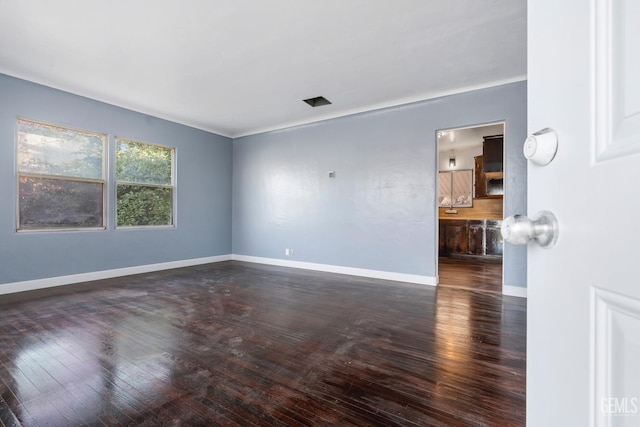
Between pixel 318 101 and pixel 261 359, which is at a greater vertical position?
pixel 318 101

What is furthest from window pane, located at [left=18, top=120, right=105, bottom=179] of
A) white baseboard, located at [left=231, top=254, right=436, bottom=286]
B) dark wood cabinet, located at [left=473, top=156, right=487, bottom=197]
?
dark wood cabinet, located at [left=473, top=156, right=487, bottom=197]

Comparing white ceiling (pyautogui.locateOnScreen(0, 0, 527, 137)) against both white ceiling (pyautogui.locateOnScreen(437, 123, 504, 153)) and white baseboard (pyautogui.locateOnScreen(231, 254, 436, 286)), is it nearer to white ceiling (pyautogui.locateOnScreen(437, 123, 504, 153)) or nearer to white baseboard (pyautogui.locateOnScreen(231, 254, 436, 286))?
white ceiling (pyautogui.locateOnScreen(437, 123, 504, 153))

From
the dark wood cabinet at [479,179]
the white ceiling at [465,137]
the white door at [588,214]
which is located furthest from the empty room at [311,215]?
the dark wood cabinet at [479,179]

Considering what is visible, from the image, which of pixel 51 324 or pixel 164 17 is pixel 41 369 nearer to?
pixel 51 324

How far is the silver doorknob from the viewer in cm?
50

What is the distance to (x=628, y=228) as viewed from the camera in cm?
35

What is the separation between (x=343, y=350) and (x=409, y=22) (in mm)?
2919

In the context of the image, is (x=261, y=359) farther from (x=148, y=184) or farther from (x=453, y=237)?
(x=453, y=237)

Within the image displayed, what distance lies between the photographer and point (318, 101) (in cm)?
459

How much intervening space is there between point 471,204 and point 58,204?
8170mm

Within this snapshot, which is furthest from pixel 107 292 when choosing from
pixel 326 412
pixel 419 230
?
pixel 419 230

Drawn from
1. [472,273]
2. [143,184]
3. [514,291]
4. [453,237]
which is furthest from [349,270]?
[143,184]

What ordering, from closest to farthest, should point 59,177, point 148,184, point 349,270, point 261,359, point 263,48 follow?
point 261,359 → point 263,48 → point 59,177 → point 349,270 → point 148,184

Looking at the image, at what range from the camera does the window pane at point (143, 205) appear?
4.78 m
